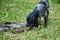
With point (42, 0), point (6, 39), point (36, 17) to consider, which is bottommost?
point (6, 39)

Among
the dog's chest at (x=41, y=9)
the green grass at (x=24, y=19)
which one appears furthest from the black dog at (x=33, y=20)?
the green grass at (x=24, y=19)

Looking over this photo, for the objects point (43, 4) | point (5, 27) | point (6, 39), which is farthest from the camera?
point (43, 4)

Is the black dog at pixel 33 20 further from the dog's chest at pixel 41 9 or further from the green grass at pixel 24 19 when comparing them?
the green grass at pixel 24 19

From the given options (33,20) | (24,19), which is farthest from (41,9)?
(24,19)

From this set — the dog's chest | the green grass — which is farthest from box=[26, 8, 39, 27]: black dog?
the green grass

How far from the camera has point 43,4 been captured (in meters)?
8.48

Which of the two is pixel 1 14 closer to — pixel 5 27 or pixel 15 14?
pixel 15 14

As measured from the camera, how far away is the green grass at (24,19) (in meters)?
7.36

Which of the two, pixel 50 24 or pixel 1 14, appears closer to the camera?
pixel 50 24

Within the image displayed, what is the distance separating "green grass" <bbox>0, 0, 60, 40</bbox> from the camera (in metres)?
7.36

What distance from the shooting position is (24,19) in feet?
31.8

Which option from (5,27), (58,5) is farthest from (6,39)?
(58,5)

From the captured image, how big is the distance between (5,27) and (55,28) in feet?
6.60

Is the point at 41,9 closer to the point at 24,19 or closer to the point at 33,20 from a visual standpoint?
the point at 33,20
